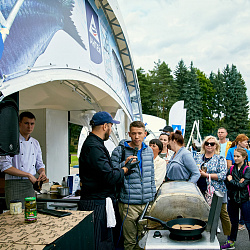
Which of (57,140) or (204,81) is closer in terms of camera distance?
(57,140)

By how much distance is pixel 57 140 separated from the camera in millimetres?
8102

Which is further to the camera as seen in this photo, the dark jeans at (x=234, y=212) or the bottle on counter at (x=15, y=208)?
the dark jeans at (x=234, y=212)

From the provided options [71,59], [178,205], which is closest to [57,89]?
[71,59]

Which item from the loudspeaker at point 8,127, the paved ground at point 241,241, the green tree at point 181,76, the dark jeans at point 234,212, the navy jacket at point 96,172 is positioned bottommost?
the paved ground at point 241,241

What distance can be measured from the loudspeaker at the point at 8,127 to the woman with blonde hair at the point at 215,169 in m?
2.93

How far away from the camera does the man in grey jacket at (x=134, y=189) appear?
3.35 m

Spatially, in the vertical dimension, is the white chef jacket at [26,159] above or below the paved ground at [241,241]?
above

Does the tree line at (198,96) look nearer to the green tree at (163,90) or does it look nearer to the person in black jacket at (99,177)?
the green tree at (163,90)

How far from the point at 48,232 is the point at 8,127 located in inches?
35.1

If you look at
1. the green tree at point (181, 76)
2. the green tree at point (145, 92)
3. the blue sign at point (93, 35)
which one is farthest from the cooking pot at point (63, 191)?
the green tree at point (181, 76)

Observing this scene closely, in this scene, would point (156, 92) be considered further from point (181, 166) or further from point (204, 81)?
point (181, 166)

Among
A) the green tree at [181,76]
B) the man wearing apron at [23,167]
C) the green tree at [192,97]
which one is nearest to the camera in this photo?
the man wearing apron at [23,167]

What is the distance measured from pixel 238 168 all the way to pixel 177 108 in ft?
45.8

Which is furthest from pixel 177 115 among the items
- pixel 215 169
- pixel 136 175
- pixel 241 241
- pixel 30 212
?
pixel 30 212
